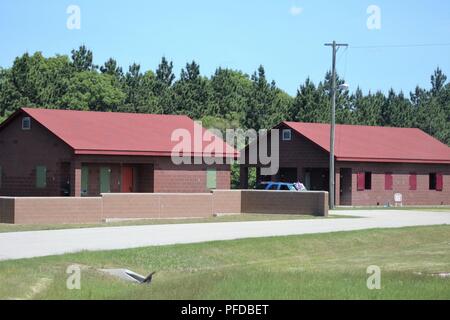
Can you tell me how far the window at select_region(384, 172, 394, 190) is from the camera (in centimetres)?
5700

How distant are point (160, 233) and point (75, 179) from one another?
1413 cm

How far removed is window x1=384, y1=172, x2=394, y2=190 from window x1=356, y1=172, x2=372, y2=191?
3.99ft

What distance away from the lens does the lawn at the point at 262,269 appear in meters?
15.2

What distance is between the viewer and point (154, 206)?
121 ft

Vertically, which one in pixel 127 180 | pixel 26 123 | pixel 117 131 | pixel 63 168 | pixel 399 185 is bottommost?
pixel 399 185

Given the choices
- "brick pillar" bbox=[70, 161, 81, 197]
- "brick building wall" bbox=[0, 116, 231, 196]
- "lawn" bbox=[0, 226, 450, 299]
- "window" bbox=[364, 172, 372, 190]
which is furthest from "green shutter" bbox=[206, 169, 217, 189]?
"lawn" bbox=[0, 226, 450, 299]

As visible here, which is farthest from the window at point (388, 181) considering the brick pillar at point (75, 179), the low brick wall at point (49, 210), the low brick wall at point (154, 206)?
the low brick wall at point (49, 210)

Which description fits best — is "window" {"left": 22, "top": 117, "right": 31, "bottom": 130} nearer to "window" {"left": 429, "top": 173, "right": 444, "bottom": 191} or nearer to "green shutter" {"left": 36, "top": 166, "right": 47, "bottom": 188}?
"green shutter" {"left": 36, "top": 166, "right": 47, "bottom": 188}

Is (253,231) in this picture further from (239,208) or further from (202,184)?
(202,184)

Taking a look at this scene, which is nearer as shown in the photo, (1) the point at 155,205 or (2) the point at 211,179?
(1) the point at 155,205

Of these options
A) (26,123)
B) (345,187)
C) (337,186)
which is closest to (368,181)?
(345,187)

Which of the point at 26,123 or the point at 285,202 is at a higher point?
the point at 26,123

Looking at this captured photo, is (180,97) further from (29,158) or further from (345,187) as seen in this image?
(29,158)

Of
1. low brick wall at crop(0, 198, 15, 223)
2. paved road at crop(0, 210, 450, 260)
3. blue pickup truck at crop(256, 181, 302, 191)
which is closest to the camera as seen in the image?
paved road at crop(0, 210, 450, 260)
